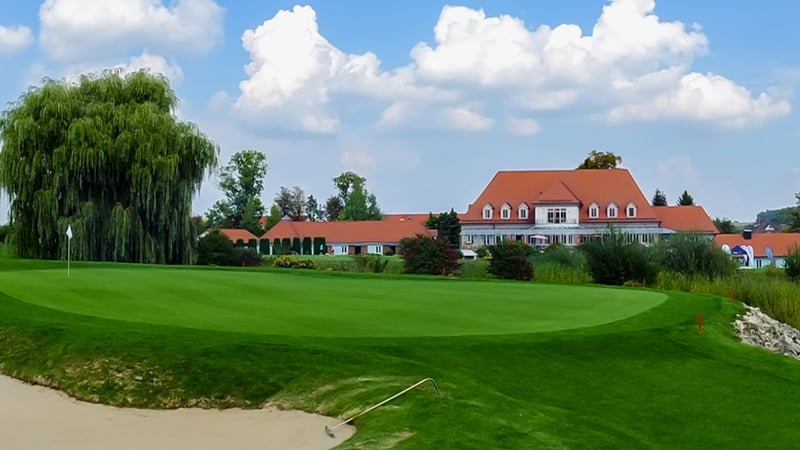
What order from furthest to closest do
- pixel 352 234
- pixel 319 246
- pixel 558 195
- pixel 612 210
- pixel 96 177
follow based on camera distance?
pixel 352 234, pixel 319 246, pixel 558 195, pixel 612 210, pixel 96 177

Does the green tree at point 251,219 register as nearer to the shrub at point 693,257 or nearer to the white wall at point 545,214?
the white wall at point 545,214

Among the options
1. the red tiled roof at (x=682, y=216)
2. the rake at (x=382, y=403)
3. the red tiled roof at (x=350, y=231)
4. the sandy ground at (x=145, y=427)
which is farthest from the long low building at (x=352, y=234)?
the rake at (x=382, y=403)

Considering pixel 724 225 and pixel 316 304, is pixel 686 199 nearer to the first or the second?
pixel 724 225

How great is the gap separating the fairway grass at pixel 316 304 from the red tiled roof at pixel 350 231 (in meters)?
71.1

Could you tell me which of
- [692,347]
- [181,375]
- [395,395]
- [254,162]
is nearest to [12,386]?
[181,375]

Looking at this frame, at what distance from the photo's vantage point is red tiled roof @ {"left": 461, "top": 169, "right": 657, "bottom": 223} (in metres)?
75.4

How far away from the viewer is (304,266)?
123 ft

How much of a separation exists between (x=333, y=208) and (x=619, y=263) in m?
103

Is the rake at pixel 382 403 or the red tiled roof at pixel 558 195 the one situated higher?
the red tiled roof at pixel 558 195

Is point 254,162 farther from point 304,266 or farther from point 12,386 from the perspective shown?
point 12,386

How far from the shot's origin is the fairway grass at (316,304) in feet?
43.6

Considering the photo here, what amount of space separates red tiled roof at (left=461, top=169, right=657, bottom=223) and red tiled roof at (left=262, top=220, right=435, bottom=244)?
13757 millimetres

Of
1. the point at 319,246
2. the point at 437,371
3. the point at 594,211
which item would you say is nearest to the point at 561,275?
the point at 437,371

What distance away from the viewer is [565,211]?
7569cm
